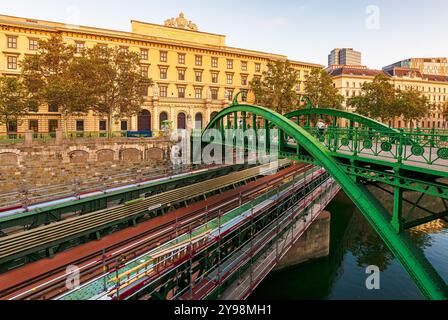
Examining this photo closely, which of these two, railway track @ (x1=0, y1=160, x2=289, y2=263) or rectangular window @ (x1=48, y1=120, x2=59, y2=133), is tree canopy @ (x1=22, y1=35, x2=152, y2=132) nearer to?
Answer: rectangular window @ (x1=48, y1=120, x2=59, y2=133)

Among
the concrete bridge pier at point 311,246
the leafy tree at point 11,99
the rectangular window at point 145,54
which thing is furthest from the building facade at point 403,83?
the leafy tree at point 11,99

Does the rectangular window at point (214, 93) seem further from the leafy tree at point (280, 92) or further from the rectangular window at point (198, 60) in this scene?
the leafy tree at point (280, 92)

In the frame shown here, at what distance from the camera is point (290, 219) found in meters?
16.0

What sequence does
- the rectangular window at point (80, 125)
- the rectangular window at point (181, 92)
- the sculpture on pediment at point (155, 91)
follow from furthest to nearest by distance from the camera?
the rectangular window at point (181, 92) → the sculpture on pediment at point (155, 91) → the rectangular window at point (80, 125)

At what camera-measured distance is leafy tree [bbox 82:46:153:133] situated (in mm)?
32969

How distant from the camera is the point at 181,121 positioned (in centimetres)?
5294

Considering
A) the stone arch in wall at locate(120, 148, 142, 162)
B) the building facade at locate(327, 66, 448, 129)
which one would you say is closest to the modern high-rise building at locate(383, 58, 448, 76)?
the building facade at locate(327, 66, 448, 129)

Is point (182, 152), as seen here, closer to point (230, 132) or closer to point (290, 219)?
point (230, 132)

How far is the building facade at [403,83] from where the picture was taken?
8462 centimetres

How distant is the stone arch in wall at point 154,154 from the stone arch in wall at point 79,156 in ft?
23.3

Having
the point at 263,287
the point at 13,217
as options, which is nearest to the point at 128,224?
the point at 13,217

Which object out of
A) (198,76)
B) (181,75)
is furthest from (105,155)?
(198,76)

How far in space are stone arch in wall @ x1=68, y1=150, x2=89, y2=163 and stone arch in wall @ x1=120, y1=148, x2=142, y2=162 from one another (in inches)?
156
